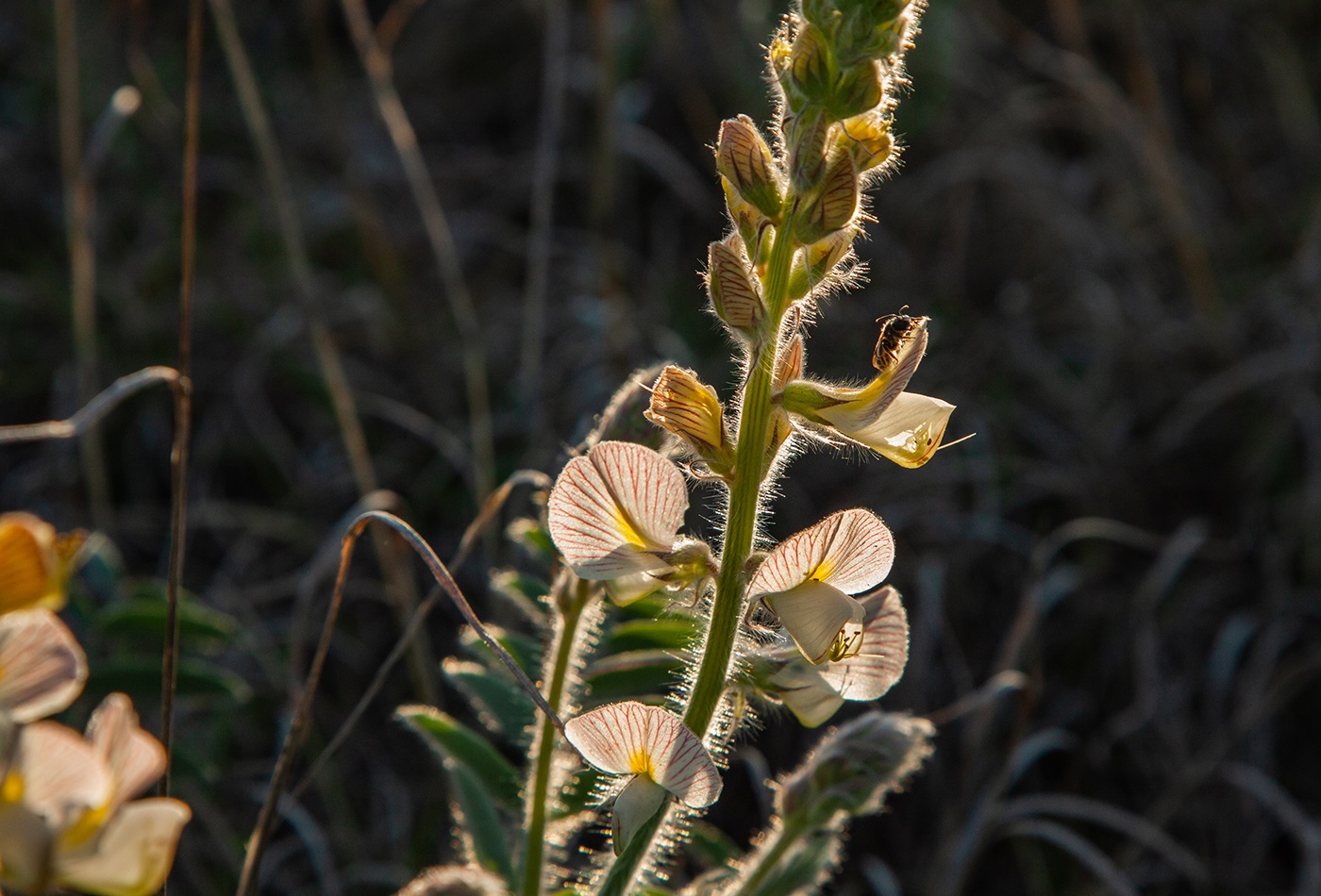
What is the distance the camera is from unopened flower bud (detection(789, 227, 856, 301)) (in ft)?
3.77

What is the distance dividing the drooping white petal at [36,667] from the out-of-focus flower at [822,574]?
56cm

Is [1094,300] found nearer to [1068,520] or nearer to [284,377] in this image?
[1068,520]

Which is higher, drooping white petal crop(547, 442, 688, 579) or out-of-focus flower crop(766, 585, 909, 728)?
drooping white petal crop(547, 442, 688, 579)

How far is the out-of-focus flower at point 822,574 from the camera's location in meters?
1.07

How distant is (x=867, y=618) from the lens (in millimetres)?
1190

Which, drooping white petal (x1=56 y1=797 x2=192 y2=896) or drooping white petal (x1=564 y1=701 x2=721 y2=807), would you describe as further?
drooping white petal (x1=564 y1=701 x2=721 y2=807)

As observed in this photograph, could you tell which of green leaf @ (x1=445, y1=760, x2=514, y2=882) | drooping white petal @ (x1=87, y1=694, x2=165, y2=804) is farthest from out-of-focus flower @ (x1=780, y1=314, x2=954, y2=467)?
green leaf @ (x1=445, y1=760, x2=514, y2=882)

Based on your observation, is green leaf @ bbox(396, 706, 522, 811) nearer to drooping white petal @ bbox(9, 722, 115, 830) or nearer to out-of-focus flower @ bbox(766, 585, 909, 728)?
out-of-focus flower @ bbox(766, 585, 909, 728)

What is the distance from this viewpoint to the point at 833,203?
109 cm

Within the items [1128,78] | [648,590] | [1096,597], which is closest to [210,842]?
[648,590]

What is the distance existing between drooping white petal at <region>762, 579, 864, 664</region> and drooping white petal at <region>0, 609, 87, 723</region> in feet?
1.91

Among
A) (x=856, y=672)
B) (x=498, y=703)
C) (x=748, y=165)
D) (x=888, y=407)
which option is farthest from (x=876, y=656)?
(x=498, y=703)

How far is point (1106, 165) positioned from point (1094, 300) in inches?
35.7

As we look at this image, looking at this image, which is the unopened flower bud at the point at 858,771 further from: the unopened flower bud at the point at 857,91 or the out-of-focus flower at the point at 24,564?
the out-of-focus flower at the point at 24,564
